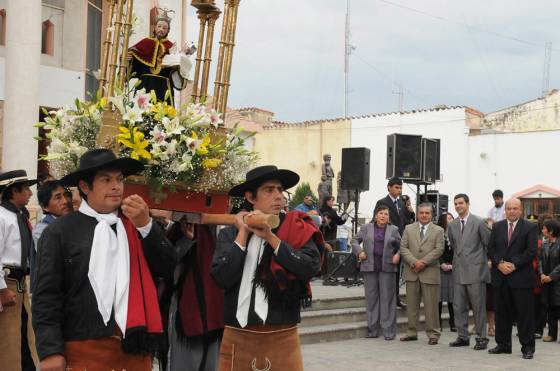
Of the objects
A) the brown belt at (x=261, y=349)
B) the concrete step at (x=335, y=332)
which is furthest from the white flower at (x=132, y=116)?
the concrete step at (x=335, y=332)

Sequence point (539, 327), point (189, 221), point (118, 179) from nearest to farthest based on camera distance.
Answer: point (118, 179)
point (189, 221)
point (539, 327)

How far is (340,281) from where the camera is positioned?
1728 cm

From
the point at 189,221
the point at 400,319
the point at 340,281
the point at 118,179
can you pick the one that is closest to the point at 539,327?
the point at 400,319

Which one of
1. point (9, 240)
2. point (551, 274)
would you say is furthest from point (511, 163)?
point (9, 240)

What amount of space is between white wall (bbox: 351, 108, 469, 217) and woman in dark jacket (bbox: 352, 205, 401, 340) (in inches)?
1015

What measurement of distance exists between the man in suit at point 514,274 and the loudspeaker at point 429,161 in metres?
5.70

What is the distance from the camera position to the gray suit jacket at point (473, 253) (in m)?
12.0

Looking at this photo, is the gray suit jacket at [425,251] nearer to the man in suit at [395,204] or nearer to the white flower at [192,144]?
the man in suit at [395,204]

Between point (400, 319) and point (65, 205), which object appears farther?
point (400, 319)

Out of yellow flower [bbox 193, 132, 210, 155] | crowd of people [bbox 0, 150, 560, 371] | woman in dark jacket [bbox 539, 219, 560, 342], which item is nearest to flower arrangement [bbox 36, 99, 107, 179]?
crowd of people [bbox 0, 150, 560, 371]

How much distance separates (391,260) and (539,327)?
319cm

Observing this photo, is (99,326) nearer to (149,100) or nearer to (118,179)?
(118,179)

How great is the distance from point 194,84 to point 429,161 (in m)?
11.3

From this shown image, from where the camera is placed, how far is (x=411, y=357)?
11.1 m
